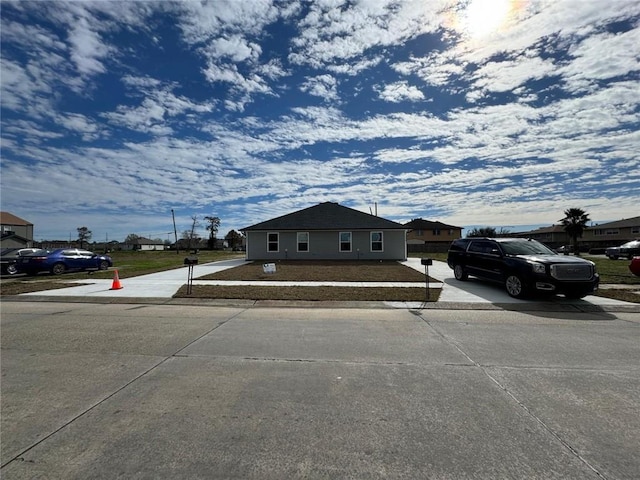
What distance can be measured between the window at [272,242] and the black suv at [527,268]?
47.8ft

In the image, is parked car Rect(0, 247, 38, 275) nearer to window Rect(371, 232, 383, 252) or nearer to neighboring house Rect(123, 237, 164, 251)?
window Rect(371, 232, 383, 252)

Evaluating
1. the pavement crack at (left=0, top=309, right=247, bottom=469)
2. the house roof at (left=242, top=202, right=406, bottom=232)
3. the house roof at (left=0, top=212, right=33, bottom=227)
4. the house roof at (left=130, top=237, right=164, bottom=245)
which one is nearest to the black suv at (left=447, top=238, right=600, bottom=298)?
the pavement crack at (left=0, top=309, right=247, bottom=469)

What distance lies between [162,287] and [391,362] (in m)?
10.1

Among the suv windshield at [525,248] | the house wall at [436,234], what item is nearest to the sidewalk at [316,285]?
the suv windshield at [525,248]

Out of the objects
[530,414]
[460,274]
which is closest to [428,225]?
[460,274]

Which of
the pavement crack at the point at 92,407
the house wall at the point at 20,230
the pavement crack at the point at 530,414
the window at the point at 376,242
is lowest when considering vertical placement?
the pavement crack at the point at 530,414

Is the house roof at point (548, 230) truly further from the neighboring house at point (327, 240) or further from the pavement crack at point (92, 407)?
the pavement crack at point (92, 407)

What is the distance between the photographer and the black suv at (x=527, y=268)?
923 cm

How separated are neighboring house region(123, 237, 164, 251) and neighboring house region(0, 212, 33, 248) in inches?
1050

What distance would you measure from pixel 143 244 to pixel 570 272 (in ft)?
342

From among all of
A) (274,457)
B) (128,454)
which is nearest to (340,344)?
(274,457)

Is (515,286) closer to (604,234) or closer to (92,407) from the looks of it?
(92,407)

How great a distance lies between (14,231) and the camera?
61562 millimetres

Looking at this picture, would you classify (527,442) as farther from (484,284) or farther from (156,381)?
(484,284)
